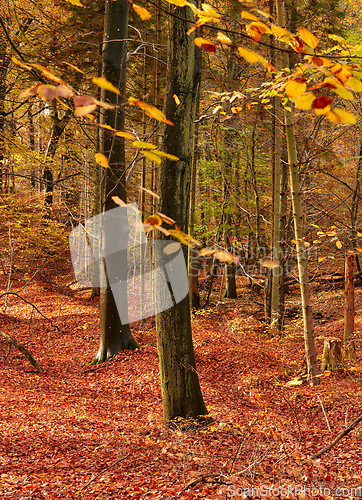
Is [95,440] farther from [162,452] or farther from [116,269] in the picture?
[116,269]

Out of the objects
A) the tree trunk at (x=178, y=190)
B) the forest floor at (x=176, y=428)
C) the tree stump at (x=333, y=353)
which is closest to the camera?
the forest floor at (x=176, y=428)

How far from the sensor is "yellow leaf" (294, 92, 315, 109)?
4.49ft

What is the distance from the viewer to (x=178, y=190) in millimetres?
3875

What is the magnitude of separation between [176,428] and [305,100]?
3754 mm

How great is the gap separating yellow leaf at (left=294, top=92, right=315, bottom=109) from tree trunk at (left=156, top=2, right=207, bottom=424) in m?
2.39

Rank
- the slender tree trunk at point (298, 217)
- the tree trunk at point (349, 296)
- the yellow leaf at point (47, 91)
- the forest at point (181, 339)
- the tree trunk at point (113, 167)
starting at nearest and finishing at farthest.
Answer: the yellow leaf at point (47, 91)
the forest at point (181, 339)
the slender tree trunk at point (298, 217)
the tree trunk at point (349, 296)
the tree trunk at point (113, 167)

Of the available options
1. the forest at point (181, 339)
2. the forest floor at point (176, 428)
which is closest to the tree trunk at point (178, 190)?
the forest at point (181, 339)

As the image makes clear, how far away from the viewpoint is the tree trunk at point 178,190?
3.78 m

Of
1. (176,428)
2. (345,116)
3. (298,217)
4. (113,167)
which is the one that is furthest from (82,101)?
(113,167)

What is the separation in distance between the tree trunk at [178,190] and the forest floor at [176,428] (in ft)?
1.30

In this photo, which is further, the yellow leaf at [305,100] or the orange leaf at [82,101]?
the yellow leaf at [305,100]

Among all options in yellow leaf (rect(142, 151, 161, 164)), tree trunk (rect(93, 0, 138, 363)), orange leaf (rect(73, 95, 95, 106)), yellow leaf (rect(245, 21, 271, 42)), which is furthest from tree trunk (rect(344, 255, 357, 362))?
orange leaf (rect(73, 95, 95, 106))

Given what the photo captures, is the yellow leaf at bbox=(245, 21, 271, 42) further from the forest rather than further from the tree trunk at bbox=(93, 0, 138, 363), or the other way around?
the tree trunk at bbox=(93, 0, 138, 363)

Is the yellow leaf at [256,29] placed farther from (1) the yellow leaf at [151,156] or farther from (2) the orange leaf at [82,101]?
(2) the orange leaf at [82,101]
